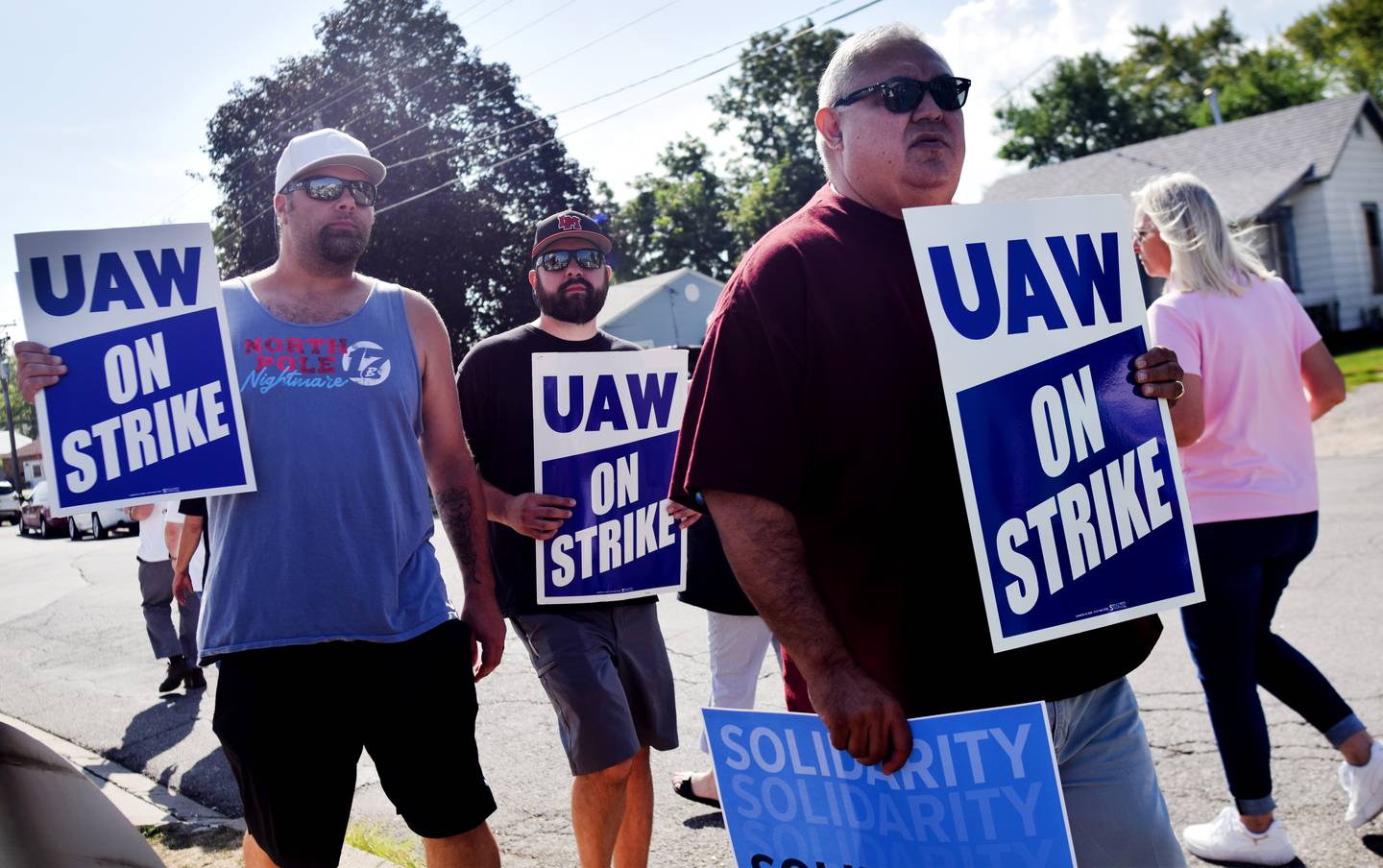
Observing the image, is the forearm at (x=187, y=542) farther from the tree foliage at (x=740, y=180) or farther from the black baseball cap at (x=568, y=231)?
the tree foliage at (x=740, y=180)

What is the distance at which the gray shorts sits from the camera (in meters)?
3.61

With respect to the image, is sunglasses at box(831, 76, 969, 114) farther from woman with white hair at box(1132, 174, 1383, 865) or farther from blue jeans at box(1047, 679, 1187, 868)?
woman with white hair at box(1132, 174, 1383, 865)

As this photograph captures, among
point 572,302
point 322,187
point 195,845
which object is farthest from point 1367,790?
point 195,845

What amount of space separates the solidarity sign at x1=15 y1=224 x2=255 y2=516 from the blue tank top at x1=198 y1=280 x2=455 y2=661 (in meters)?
0.08

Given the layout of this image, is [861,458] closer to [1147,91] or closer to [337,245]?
[337,245]

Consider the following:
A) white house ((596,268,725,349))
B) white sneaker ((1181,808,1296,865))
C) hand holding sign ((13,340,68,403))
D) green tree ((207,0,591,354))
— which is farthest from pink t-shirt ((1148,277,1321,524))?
white house ((596,268,725,349))

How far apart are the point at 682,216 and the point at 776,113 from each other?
22.6 feet

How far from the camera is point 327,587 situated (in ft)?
9.62

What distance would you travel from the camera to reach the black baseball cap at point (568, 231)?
4168 mm

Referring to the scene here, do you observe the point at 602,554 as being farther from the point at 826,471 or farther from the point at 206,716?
the point at 206,716

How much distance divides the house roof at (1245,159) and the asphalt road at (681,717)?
730 inches

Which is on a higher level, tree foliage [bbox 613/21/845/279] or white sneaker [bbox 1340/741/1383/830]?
tree foliage [bbox 613/21/845/279]

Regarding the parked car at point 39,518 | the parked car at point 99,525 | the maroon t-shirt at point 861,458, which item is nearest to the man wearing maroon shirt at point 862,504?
the maroon t-shirt at point 861,458

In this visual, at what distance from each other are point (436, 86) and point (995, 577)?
1158 inches
